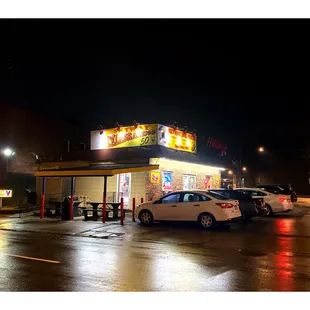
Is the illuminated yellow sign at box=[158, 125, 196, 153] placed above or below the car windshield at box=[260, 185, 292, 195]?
above

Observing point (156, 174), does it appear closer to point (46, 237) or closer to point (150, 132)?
point (150, 132)

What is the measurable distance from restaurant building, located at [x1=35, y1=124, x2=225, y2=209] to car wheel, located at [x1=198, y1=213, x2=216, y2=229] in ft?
15.2

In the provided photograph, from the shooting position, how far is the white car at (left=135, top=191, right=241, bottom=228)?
13.0 meters

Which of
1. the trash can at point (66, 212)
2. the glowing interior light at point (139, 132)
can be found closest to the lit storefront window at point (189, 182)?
the glowing interior light at point (139, 132)

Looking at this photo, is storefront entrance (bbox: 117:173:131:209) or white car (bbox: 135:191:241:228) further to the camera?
storefront entrance (bbox: 117:173:131:209)

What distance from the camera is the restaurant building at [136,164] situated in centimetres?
1912

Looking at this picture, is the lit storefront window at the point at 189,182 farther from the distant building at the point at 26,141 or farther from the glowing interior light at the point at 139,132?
the distant building at the point at 26,141

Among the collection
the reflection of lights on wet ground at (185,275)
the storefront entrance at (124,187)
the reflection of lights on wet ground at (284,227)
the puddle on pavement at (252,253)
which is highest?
the storefront entrance at (124,187)

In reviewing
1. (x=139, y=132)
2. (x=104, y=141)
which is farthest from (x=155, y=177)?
(x=104, y=141)

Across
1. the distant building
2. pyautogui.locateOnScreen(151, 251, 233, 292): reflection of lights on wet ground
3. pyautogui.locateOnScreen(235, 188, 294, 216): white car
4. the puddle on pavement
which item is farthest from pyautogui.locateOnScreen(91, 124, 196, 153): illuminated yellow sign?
pyautogui.locateOnScreen(151, 251, 233, 292): reflection of lights on wet ground

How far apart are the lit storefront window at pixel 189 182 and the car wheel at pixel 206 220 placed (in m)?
8.75

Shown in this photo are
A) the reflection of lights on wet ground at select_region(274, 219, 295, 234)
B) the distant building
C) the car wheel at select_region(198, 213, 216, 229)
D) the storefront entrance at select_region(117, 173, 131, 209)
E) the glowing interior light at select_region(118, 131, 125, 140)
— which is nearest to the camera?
the reflection of lights on wet ground at select_region(274, 219, 295, 234)

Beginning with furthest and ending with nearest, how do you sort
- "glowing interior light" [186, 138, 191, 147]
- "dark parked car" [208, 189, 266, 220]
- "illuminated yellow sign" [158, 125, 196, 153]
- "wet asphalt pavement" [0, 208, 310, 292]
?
"glowing interior light" [186, 138, 191, 147] → "illuminated yellow sign" [158, 125, 196, 153] → "dark parked car" [208, 189, 266, 220] → "wet asphalt pavement" [0, 208, 310, 292]

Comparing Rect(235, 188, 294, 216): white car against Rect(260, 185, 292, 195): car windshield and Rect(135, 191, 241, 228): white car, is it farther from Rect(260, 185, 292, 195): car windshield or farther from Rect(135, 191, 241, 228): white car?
Rect(135, 191, 241, 228): white car
